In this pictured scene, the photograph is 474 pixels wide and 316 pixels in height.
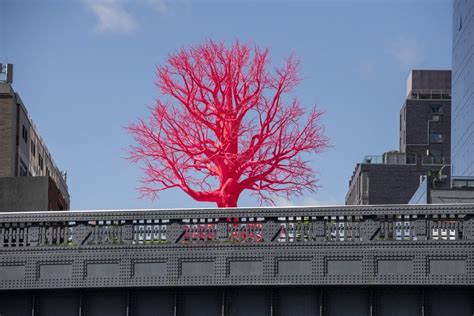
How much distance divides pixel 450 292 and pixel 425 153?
152m

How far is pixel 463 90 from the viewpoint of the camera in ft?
418

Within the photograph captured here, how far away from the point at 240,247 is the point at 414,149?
151680 millimetres

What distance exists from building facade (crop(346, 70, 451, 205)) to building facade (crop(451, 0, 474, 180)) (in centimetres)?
4586

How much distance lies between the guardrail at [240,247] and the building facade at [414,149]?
463 feet

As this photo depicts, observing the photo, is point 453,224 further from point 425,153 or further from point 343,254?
point 425,153

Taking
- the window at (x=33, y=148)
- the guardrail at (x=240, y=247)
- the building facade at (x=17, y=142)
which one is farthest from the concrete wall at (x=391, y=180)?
the guardrail at (x=240, y=247)

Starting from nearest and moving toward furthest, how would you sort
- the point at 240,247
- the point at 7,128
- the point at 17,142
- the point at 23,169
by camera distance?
the point at 240,247, the point at 7,128, the point at 17,142, the point at 23,169

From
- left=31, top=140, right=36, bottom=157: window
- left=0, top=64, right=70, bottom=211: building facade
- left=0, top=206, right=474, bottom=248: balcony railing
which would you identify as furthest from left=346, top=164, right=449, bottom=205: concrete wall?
left=0, top=206, right=474, bottom=248: balcony railing

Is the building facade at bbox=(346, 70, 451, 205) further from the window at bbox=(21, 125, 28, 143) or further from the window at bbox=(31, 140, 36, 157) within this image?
the window at bbox=(21, 125, 28, 143)

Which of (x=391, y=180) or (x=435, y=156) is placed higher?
(x=435, y=156)

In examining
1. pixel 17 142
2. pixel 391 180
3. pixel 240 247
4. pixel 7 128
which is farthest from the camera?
pixel 391 180

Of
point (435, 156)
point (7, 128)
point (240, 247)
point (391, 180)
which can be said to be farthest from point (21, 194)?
point (435, 156)

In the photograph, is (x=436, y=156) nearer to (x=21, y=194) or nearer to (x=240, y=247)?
(x=21, y=194)

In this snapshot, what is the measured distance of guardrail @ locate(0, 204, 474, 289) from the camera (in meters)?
37.0
